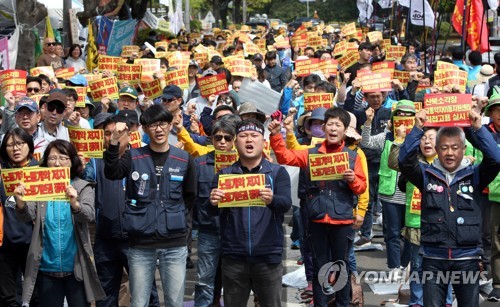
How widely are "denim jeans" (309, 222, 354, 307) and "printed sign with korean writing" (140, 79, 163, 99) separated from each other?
4477mm

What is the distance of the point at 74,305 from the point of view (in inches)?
277

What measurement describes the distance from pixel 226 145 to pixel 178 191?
1.03 metres

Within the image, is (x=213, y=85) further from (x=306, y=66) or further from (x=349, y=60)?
(x=349, y=60)

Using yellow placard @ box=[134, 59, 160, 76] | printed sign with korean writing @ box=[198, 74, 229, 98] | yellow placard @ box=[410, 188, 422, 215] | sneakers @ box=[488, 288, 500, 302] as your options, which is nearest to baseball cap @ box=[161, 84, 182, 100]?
printed sign with korean writing @ box=[198, 74, 229, 98]

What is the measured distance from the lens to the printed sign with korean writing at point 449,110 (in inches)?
272

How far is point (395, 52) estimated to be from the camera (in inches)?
749

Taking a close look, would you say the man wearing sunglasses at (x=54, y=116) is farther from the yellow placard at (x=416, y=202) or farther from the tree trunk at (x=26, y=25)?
the tree trunk at (x=26, y=25)

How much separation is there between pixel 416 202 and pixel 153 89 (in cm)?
464

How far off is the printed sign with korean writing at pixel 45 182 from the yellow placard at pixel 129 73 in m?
6.66

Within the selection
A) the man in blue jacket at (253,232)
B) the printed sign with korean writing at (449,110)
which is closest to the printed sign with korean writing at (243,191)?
the man in blue jacket at (253,232)

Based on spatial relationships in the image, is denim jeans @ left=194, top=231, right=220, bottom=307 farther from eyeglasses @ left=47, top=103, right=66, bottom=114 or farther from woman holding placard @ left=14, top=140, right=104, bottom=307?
eyeglasses @ left=47, top=103, right=66, bottom=114

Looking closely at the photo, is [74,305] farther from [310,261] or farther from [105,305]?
[310,261]

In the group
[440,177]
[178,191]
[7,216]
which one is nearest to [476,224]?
[440,177]

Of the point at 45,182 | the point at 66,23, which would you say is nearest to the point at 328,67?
the point at 66,23
